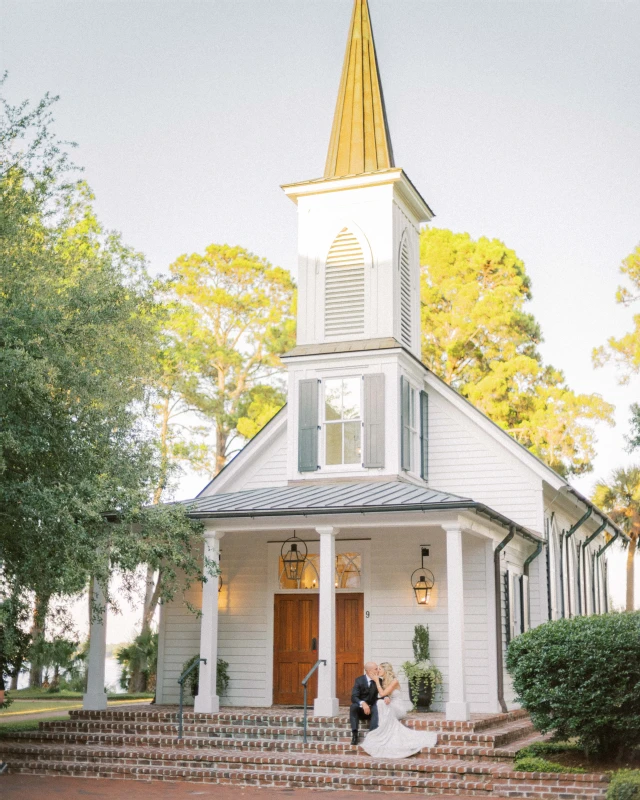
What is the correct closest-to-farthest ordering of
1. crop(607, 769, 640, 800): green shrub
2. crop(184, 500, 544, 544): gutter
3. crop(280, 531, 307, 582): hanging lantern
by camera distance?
crop(607, 769, 640, 800): green shrub → crop(184, 500, 544, 544): gutter → crop(280, 531, 307, 582): hanging lantern

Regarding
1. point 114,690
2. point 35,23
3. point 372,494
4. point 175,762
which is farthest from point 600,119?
point 114,690

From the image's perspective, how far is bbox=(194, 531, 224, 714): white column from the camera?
49.5 feet

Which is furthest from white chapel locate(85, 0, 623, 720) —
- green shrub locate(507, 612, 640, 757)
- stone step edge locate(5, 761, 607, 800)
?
green shrub locate(507, 612, 640, 757)

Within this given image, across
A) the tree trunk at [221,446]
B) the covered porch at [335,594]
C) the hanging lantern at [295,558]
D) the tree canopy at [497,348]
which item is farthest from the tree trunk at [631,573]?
the hanging lantern at [295,558]

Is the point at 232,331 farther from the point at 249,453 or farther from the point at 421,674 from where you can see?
the point at 421,674

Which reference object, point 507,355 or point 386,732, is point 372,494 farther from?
point 507,355

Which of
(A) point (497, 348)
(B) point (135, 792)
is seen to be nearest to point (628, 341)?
(A) point (497, 348)

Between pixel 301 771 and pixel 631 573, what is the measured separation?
23.3m

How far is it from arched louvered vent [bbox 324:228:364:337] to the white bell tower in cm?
2

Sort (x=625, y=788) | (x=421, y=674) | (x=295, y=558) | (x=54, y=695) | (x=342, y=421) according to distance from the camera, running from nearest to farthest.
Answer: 1. (x=625, y=788)
2. (x=421, y=674)
3. (x=295, y=558)
4. (x=342, y=421)
5. (x=54, y=695)

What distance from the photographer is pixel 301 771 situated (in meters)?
12.5

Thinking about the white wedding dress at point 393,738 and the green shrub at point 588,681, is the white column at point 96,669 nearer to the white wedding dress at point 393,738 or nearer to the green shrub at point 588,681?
the white wedding dress at point 393,738

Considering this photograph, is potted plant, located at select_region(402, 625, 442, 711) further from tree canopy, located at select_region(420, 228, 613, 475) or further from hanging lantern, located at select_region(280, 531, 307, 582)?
tree canopy, located at select_region(420, 228, 613, 475)

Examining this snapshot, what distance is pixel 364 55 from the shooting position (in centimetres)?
2133
